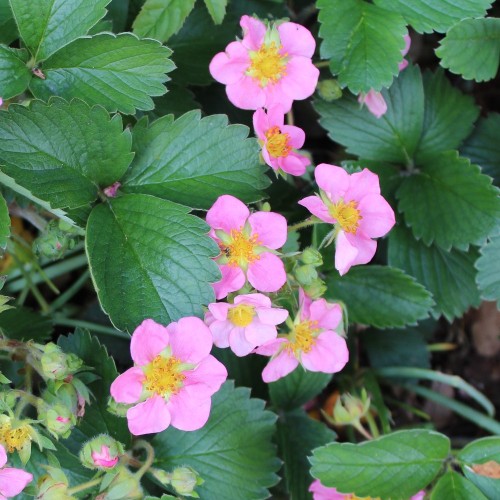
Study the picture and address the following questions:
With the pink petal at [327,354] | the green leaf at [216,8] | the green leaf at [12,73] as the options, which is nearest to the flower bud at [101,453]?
the pink petal at [327,354]

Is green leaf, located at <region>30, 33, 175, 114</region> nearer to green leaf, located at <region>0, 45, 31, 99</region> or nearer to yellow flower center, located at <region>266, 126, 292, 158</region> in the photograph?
A: green leaf, located at <region>0, 45, 31, 99</region>

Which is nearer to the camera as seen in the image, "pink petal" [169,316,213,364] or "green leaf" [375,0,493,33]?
"pink petal" [169,316,213,364]

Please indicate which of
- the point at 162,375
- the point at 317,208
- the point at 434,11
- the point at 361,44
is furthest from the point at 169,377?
the point at 434,11

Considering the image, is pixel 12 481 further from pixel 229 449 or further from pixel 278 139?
pixel 278 139

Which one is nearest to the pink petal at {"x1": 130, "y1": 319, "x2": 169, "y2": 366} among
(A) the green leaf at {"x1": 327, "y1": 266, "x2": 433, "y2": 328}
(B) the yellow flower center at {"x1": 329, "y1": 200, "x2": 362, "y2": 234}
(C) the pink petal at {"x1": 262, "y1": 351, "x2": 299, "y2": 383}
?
(C) the pink petal at {"x1": 262, "y1": 351, "x2": 299, "y2": 383}

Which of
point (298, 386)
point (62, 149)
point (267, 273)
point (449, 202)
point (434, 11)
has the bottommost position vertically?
point (298, 386)

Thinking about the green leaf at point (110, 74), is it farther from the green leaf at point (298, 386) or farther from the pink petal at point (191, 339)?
the green leaf at point (298, 386)

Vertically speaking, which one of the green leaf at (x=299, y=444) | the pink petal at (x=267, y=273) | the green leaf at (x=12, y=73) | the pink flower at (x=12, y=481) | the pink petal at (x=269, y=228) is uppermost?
the green leaf at (x=12, y=73)
